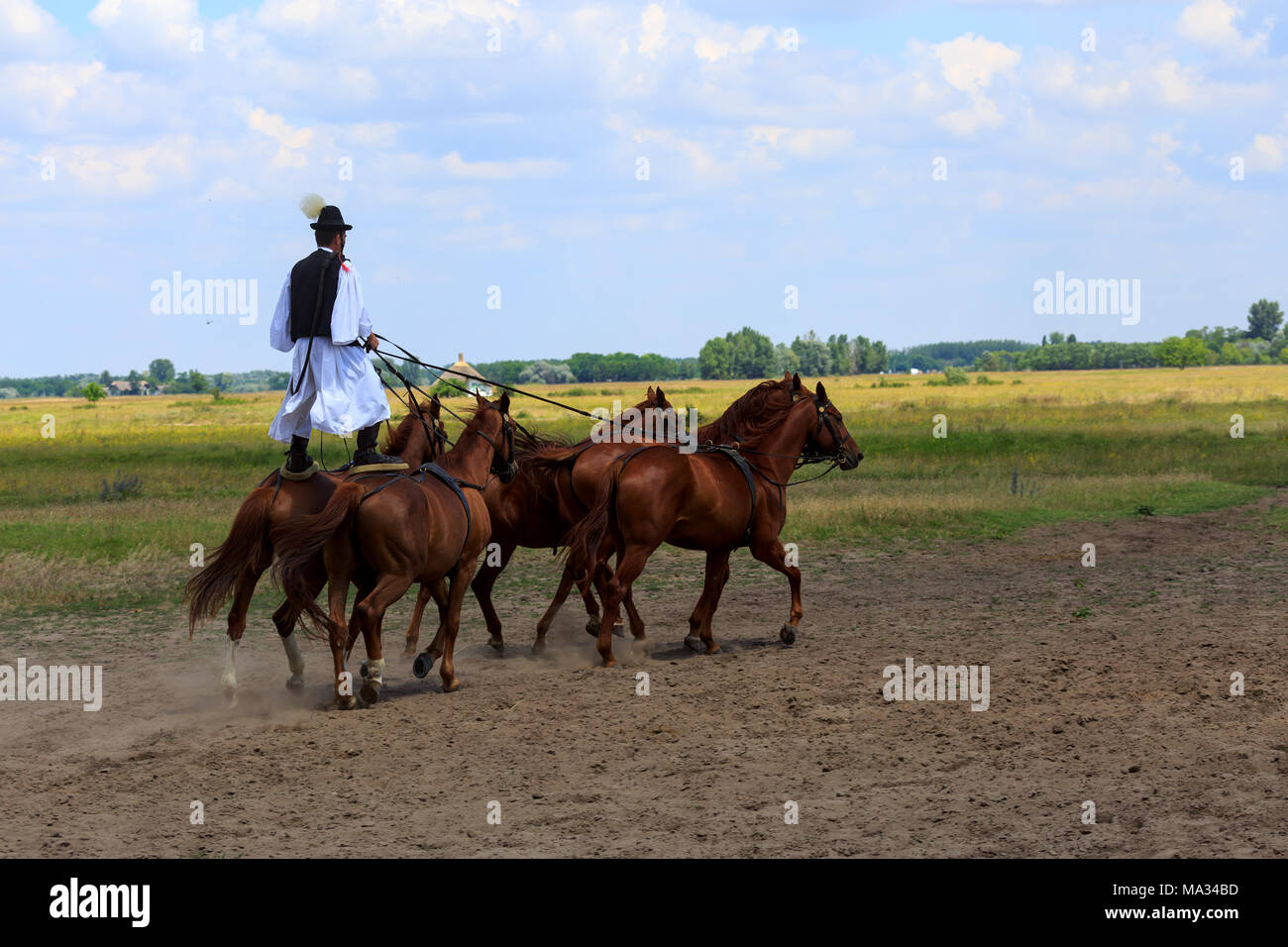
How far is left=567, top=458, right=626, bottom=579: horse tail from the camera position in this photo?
32.4 feet

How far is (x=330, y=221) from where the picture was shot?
28.3ft

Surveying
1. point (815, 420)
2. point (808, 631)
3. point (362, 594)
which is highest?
point (815, 420)

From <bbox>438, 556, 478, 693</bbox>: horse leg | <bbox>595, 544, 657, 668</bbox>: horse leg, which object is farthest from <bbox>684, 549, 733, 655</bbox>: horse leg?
<bbox>438, 556, 478, 693</bbox>: horse leg

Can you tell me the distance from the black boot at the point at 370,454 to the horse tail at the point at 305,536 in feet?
1.54

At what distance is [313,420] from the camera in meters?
8.44

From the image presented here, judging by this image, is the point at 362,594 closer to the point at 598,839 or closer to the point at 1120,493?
the point at 598,839

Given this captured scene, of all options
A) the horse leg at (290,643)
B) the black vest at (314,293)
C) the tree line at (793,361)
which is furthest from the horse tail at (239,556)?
the tree line at (793,361)

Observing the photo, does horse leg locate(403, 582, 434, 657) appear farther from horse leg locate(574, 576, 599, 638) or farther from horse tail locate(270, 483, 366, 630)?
horse tail locate(270, 483, 366, 630)

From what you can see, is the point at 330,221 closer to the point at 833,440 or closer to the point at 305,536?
the point at 305,536

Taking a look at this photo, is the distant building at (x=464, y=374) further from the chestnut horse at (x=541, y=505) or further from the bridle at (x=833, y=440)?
the bridle at (x=833, y=440)

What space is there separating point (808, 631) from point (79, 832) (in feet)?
21.6

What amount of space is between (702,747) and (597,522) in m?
2.88

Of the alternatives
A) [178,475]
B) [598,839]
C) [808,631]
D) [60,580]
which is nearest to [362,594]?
[598,839]

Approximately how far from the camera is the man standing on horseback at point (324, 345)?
8508mm
